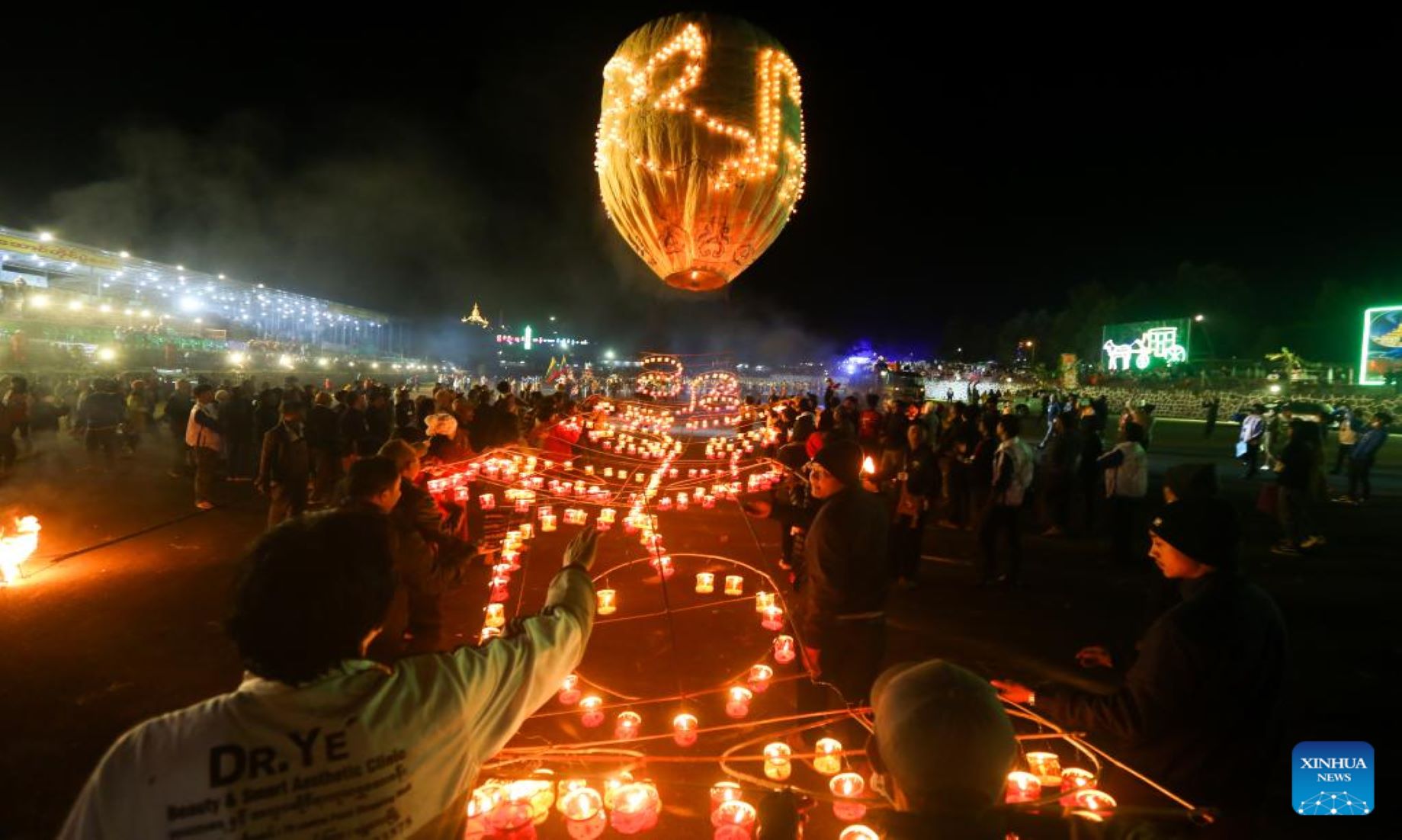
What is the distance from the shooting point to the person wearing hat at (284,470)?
22.8 feet

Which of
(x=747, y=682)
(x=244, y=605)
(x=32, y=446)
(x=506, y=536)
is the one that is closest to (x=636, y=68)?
(x=506, y=536)

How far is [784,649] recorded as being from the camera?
5.15m

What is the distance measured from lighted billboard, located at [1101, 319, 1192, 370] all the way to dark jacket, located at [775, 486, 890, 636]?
159ft

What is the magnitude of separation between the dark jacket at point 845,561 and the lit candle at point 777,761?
686 mm

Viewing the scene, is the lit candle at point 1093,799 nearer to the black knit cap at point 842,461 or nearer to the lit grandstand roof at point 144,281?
the black knit cap at point 842,461

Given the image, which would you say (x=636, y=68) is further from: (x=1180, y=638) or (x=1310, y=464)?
(x=1310, y=464)

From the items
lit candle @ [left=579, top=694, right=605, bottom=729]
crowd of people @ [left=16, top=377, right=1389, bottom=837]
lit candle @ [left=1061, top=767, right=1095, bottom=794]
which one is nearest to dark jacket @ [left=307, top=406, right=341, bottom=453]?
crowd of people @ [left=16, top=377, right=1389, bottom=837]

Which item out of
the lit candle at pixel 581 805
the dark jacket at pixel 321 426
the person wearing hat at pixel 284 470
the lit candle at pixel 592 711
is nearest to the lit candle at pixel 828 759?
the lit candle at pixel 581 805

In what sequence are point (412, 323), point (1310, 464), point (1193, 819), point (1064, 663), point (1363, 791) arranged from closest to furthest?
point (1193, 819) < point (1363, 791) < point (1064, 663) < point (1310, 464) < point (412, 323)

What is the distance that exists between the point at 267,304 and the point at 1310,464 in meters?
52.0

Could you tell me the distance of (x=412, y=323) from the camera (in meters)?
Result: 62.4

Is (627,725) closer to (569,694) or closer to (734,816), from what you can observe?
(569,694)

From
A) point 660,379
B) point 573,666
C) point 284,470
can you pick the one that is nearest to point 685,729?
point 573,666

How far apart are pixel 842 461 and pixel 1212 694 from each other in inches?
73.8
